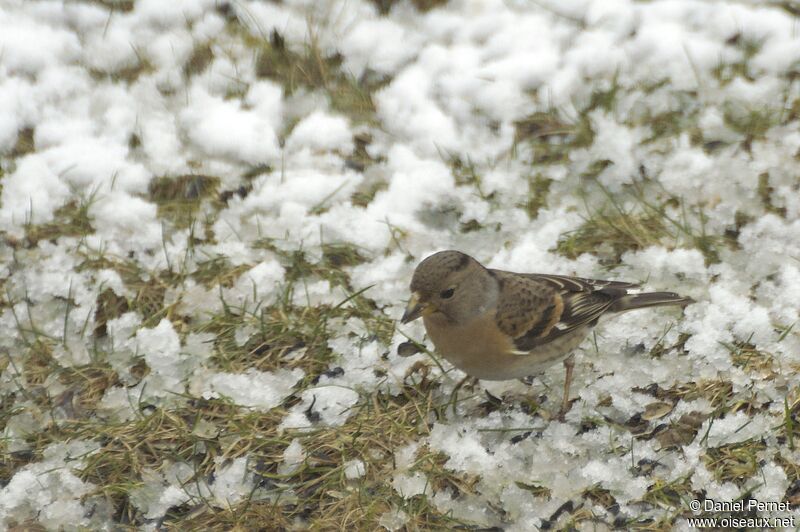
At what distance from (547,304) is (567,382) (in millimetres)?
375

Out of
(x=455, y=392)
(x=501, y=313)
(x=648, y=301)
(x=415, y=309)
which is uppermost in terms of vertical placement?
(x=415, y=309)

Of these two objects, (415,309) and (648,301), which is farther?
(648,301)

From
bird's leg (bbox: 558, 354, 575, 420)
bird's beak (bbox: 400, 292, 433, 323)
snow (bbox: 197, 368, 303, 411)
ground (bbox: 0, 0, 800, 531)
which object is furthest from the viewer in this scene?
snow (bbox: 197, 368, 303, 411)

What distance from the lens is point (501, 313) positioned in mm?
4020

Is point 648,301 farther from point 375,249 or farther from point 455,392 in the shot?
point 375,249

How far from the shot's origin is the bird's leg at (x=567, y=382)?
4004mm

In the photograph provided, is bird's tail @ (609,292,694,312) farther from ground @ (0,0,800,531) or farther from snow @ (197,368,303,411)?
snow @ (197,368,303,411)

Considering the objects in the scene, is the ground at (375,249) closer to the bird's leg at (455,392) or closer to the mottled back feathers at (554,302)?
the bird's leg at (455,392)

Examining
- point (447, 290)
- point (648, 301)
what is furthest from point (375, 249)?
point (648, 301)

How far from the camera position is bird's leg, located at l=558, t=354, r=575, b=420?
158 inches

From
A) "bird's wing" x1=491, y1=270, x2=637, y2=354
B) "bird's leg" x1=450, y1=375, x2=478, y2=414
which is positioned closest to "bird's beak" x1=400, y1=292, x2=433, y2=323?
"bird's wing" x1=491, y1=270, x2=637, y2=354

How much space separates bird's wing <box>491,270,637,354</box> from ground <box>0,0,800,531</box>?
298 mm

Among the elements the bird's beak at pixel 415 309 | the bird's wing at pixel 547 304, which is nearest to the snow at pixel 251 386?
the bird's beak at pixel 415 309

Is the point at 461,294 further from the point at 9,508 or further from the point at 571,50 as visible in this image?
the point at 571,50
